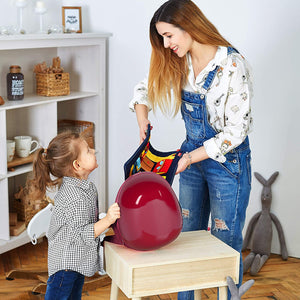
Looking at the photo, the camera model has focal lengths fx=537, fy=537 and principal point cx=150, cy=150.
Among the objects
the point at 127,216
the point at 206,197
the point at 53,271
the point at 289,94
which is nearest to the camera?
the point at 127,216

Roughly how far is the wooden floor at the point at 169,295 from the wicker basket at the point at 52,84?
34.1 inches

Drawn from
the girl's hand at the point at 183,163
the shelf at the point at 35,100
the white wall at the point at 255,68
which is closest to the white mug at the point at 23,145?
the shelf at the point at 35,100

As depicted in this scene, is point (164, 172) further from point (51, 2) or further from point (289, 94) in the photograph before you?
point (51, 2)

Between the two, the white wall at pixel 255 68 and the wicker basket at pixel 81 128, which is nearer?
the white wall at pixel 255 68

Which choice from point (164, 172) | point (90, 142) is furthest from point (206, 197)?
point (90, 142)

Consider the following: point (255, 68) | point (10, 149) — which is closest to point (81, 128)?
point (10, 149)

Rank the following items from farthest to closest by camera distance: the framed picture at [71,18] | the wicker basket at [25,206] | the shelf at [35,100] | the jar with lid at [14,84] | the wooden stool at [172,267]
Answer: the framed picture at [71,18], the wicker basket at [25,206], the jar with lid at [14,84], the shelf at [35,100], the wooden stool at [172,267]

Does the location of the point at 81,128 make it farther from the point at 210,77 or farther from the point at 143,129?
the point at 210,77

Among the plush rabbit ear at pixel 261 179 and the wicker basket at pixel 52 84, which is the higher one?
the wicker basket at pixel 52 84

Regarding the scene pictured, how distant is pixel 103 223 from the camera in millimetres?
1603

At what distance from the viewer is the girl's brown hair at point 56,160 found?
172 centimetres

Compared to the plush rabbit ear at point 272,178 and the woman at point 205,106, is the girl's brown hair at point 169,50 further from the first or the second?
the plush rabbit ear at point 272,178

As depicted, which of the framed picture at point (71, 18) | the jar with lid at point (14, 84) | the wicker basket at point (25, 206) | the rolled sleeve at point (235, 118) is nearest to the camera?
the rolled sleeve at point (235, 118)

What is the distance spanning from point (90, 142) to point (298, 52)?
129 centimetres
